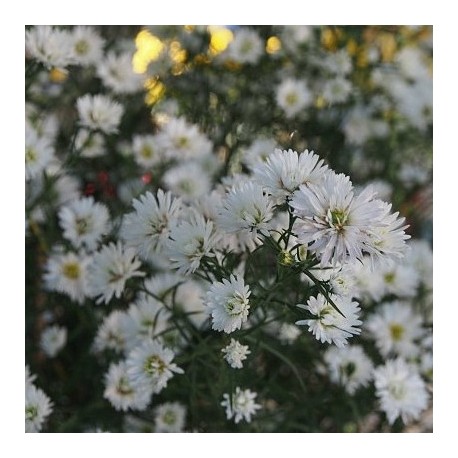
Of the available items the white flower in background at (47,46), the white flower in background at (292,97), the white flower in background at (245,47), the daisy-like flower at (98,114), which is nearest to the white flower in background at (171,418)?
the daisy-like flower at (98,114)

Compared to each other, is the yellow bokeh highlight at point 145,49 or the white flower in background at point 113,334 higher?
the yellow bokeh highlight at point 145,49

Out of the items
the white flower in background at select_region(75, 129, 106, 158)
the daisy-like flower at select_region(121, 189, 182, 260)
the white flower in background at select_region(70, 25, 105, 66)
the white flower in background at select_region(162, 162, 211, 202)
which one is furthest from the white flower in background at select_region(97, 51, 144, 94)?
the daisy-like flower at select_region(121, 189, 182, 260)

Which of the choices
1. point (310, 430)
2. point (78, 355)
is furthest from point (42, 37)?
point (310, 430)

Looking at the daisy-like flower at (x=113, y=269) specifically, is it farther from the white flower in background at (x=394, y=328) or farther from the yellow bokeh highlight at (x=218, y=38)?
the yellow bokeh highlight at (x=218, y=38)

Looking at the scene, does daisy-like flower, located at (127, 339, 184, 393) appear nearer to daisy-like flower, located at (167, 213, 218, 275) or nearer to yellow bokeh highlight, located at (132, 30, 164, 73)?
daisy-like flower, located at (167, 213, 218, 275)
